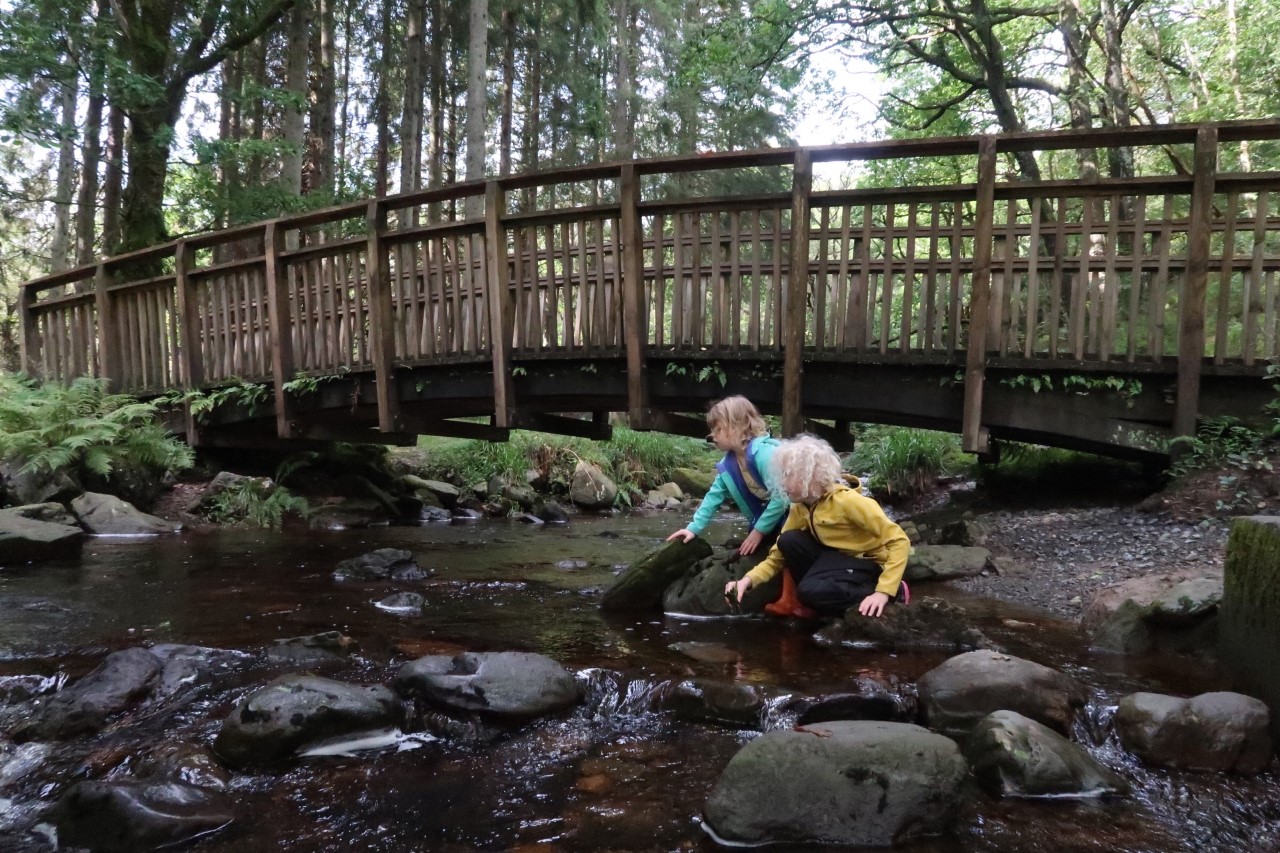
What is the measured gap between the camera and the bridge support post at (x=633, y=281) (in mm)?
7309

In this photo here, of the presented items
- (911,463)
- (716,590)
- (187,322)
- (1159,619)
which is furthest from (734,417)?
(187,322)

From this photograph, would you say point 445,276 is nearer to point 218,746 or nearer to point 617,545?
point 617,545

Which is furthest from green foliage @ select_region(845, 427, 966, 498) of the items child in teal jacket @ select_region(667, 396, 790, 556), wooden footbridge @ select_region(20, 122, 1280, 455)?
child in teal jacket @ select_region(667, 396, 790, 556)

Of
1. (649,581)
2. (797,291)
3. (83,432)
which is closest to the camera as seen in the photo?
(649,581)

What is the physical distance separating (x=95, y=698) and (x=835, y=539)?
3.75m

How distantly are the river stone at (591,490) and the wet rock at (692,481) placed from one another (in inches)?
89.2

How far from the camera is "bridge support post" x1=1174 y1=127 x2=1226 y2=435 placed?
A: 5.95m

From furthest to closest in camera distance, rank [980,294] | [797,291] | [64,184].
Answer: [64,184]
[797,291]
[980,294]

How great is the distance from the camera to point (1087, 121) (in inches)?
422

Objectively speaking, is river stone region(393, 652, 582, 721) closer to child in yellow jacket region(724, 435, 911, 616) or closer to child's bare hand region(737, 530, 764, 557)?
child in yellow jacket region(724, 435, 911, 616)

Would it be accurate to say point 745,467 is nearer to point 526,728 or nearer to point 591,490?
point 526,728

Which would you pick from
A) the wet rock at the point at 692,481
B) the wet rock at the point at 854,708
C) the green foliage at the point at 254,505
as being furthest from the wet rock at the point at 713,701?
the wet rock at the point at 692,481

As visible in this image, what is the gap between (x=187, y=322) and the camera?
1030 centimetres

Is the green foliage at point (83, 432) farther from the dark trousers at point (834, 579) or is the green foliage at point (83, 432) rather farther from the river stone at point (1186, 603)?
the river stone at point (1186, 603)
